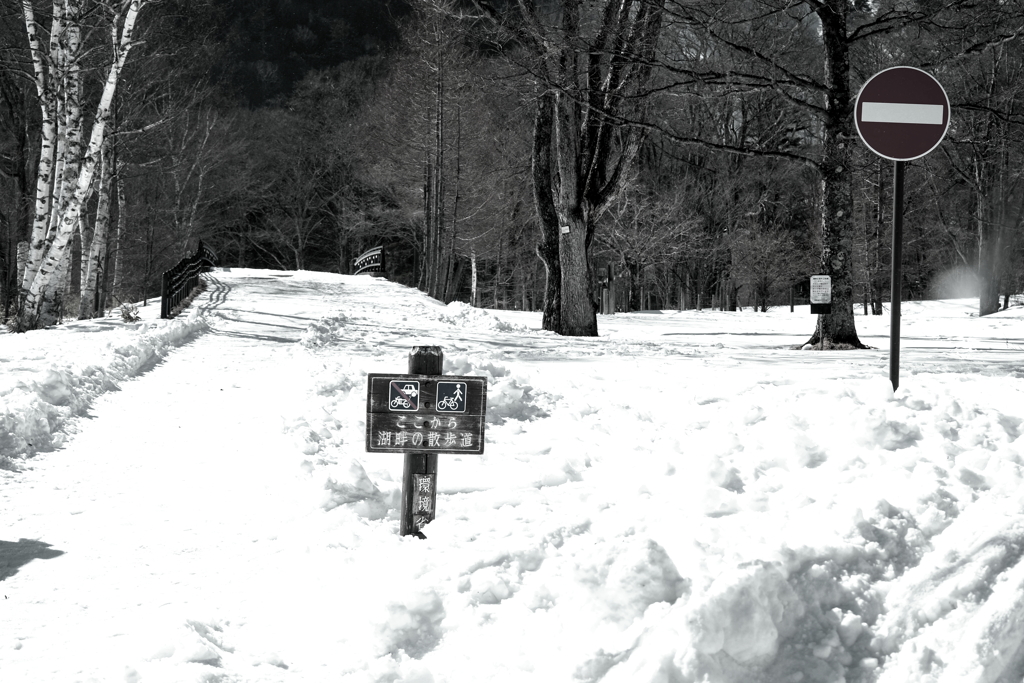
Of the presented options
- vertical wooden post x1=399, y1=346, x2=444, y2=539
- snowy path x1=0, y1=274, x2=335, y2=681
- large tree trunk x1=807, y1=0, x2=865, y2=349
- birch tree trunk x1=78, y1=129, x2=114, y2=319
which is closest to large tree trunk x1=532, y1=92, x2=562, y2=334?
large tree trunk x1=807, y1=0, x2=865, y2=349

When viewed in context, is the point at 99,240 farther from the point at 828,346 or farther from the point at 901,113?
the point at 901,113

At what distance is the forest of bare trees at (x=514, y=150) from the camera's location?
13844 mm

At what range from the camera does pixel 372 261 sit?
128ft

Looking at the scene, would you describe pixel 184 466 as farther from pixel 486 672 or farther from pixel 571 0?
pixel 571 0

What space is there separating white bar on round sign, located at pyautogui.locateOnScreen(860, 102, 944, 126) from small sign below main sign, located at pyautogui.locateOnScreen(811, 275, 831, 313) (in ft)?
16.9

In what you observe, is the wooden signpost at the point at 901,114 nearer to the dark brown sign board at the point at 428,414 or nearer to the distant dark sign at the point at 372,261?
the dark brown sign board at the point at 428,414

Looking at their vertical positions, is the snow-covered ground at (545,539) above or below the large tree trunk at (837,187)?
below

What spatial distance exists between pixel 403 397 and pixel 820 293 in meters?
8.56

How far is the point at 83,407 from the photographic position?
8.19m

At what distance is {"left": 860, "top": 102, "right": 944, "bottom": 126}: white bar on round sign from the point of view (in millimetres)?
6402

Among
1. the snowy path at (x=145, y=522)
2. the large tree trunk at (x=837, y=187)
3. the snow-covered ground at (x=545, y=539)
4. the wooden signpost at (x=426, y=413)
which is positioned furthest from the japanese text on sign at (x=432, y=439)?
the large tree trunk at (x=837, y=187)

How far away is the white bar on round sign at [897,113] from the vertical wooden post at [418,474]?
3.68m

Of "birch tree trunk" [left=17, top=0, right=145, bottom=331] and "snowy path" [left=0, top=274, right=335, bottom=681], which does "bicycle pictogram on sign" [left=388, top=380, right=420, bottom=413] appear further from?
"birch tree trunk" [left=17, top=0, right=145, bottom=331]

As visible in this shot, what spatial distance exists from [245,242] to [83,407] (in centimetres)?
4612
